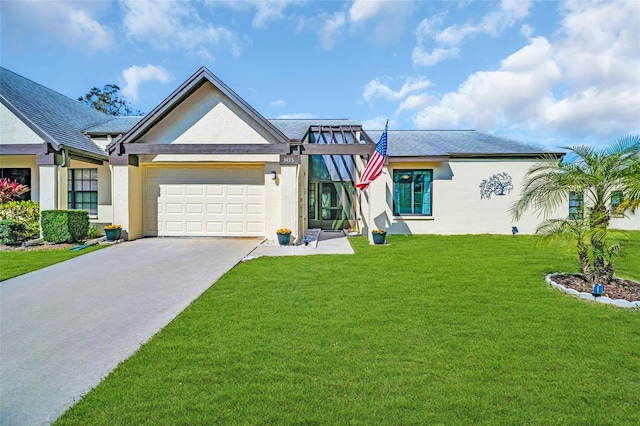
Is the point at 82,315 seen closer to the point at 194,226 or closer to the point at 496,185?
the point at 194,226

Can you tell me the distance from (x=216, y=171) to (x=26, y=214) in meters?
7.17

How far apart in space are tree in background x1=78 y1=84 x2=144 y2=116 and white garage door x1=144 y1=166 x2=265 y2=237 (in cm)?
3412

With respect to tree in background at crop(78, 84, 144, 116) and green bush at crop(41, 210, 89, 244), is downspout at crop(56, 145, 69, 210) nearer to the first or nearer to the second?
green bush at crop(41, 210, 89, 244)

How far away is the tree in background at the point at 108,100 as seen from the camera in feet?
129

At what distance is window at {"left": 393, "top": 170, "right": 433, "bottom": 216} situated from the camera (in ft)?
51.9

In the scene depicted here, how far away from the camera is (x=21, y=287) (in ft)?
23.2

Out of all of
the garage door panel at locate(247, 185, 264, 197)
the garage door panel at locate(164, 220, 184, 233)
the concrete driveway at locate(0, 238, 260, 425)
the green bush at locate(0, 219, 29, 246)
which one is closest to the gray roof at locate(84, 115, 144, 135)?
the green bush at locate(0, 219, 29, 246)

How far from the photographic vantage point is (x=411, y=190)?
623 inches

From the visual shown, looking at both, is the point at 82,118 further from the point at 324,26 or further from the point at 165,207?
the point at 324,26

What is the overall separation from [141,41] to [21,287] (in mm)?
12601

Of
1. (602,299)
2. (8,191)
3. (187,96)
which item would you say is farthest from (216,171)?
(602,299)

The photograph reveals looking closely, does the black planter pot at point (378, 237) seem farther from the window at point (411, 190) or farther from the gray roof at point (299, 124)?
the gray roof at point (299, 124)

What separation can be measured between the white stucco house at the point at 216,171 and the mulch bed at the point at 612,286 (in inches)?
288

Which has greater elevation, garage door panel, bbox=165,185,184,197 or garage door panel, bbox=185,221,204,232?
garage door panel, bbox=165,185,184,197
